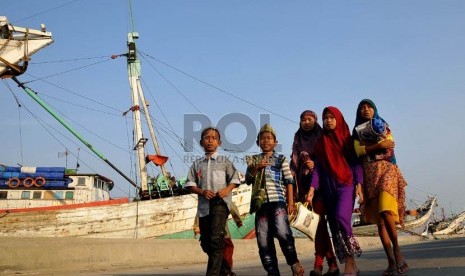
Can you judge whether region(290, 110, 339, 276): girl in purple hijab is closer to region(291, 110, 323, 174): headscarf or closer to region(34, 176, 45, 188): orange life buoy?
region(291, 110, 323, 174): headscarf

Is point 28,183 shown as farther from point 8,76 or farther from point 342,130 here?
point 342,130

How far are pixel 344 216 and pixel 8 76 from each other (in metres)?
10.4

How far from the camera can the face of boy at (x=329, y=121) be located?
3904mm

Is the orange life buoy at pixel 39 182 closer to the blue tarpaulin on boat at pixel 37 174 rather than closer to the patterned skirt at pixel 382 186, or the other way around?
the blue tarpaulin on boat at pixel 37 174

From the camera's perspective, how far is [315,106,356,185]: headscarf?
378cm

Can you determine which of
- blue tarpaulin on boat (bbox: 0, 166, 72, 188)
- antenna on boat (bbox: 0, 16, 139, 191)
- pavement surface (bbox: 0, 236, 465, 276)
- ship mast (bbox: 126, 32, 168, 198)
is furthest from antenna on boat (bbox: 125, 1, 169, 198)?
pavement surface (bbox: 0, 236, 465, 276)

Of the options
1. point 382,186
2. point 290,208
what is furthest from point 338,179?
point 290,208

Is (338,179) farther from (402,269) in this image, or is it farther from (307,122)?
(402,269)

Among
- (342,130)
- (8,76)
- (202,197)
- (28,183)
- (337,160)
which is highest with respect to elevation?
(8,76)

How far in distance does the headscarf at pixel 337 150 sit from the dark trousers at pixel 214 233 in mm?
1074

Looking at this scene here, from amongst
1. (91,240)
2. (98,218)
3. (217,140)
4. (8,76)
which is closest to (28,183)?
(98,218)

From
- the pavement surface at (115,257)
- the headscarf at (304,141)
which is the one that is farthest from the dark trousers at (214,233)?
the pavement surface at (115,257)

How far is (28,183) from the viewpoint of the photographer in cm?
1809

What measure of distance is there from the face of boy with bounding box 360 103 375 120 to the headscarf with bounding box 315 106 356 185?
0.68 ft
